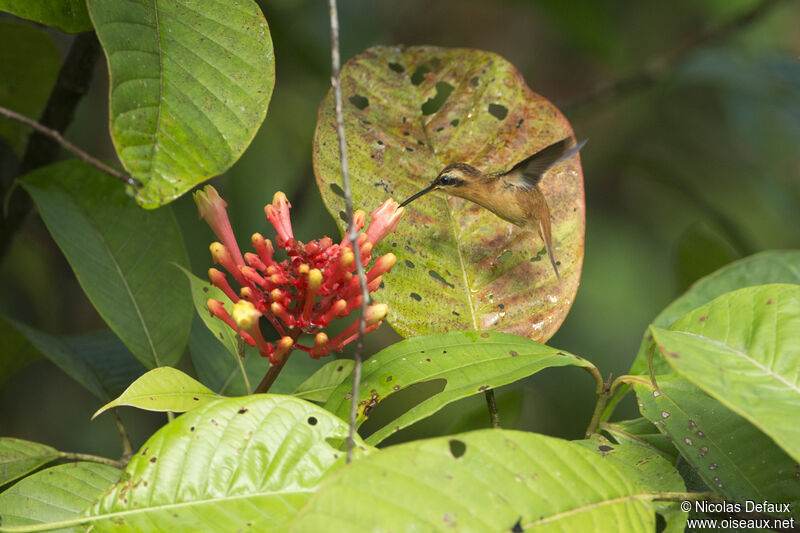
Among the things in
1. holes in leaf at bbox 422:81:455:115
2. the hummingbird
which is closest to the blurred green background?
the hummingbird

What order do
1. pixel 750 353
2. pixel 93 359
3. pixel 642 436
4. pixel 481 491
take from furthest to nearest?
pixel 93 359 < pixel 642 436 < pixel 750 353 < pixel 481 491

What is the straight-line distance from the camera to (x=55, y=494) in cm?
82

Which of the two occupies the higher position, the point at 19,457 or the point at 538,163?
the point at 538,163

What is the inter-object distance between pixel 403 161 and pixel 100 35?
0.50 m

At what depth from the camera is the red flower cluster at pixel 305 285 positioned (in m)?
0.89

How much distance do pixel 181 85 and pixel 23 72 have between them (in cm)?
72

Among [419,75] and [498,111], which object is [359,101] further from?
[498,111]

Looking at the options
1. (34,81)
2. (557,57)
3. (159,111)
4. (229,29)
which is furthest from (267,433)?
(557,57)

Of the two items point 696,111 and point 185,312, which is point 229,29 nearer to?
point 185,312

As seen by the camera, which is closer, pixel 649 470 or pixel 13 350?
pixel 649 470

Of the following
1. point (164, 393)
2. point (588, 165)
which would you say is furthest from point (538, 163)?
point (588, 165)

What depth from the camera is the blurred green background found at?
2.02 meters

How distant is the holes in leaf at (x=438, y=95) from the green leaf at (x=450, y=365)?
0.48 m

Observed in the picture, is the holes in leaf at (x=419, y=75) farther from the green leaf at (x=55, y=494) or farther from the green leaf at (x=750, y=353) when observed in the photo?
the green leaf at (x=55, y=494)
